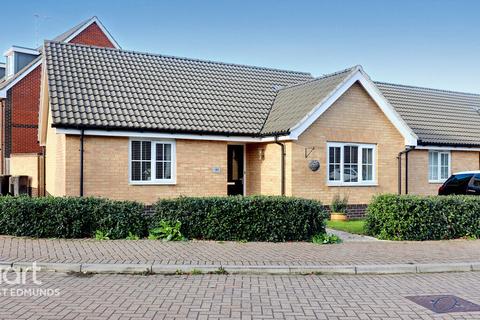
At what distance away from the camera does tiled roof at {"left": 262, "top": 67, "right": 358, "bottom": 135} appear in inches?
666

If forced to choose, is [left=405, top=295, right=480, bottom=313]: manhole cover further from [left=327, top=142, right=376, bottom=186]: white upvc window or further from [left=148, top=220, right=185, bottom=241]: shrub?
[left=327, top=142, right=376, bottom=186]: white upvc window

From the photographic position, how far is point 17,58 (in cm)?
3019

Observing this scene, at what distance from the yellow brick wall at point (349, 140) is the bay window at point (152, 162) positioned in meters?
4.14

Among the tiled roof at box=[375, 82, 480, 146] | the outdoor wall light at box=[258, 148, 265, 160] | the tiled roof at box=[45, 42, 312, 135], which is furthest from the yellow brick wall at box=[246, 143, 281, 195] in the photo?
the tiled roof at box=[375, 82, 480, 146]

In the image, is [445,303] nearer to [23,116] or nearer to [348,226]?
[348,226]

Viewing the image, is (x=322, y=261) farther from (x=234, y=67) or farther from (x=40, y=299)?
(x=234, y=67)

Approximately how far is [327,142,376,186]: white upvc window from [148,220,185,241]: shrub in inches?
297

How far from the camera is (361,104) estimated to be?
58.7 ft

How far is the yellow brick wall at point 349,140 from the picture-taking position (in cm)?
1678

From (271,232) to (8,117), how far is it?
69.9 ft

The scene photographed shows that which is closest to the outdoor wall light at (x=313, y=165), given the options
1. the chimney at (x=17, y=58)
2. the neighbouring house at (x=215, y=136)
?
the neighbouring house at (x=215, y=136)

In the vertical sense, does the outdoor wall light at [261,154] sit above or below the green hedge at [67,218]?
above

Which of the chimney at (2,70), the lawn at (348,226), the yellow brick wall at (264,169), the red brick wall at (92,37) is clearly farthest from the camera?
the chimney at (2,70)

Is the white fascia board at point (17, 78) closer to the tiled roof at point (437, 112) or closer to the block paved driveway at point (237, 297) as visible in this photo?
the tiled roof at point (437, 112)
